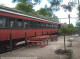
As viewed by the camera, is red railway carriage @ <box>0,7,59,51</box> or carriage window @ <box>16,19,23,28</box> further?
carriage window @ <box>16,19,23,28</box>

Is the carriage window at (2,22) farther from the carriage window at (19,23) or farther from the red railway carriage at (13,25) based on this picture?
the carriage window at (19,23)

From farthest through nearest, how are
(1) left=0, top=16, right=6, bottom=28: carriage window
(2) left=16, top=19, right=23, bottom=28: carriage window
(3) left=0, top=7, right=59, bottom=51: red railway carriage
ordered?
(2) left=16, top=19, right=23, bottom=28: carriage window < (3) left=0, top=7, right=59, bottom=51: red railway carriage < (1) left=0, top=16, right=6, bottom=28: carriage window

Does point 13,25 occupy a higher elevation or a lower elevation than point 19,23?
lower

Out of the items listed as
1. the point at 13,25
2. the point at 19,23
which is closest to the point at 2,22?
the point at 13,25

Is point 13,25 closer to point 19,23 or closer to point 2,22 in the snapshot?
point 19,23

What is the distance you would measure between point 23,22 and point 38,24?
349cm

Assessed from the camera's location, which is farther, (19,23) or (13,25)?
(19,23)

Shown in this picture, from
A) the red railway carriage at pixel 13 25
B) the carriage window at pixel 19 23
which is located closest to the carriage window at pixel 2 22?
the red railway carriage at pixel 13 25

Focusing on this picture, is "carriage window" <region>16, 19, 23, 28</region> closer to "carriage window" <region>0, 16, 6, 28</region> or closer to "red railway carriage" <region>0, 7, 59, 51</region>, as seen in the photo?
"red railway carriage" <region>0, 7, 59, 51</region>

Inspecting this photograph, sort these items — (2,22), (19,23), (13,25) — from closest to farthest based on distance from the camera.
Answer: (2,22)
(13,25)
(19,23)

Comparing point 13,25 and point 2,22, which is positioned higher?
point 2,22

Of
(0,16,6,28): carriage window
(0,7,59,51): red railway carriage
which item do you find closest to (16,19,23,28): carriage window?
(0,7,59,51): red railway carriage

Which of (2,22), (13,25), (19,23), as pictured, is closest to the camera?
(2,22)

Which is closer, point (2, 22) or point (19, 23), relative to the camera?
point (2, 22)
